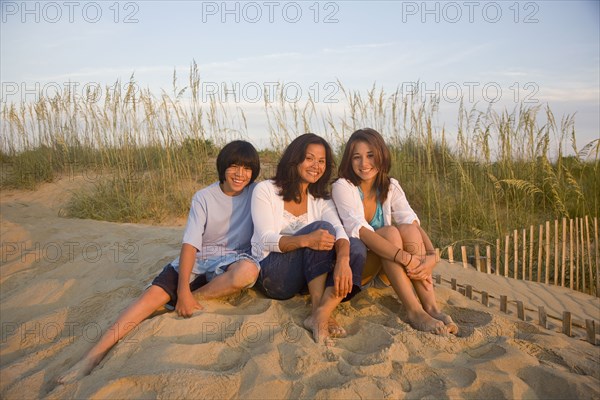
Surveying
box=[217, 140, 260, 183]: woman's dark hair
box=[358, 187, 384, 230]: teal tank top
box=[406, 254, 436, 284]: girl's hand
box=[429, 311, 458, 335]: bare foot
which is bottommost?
box=[429, 311, 458, 335]: bare foot

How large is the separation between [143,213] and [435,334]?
4193 mm

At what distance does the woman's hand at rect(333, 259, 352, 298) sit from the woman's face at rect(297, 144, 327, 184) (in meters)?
0.62

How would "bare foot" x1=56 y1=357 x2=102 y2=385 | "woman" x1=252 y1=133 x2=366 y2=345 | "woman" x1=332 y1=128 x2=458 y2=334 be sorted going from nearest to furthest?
"bare foot" x1=56 y1=357 x2=102 y2=385
"woman" x1=252 y1=133 x2=366 y2=345
"woman" x1=332 y1=128 x2=458 y2=334

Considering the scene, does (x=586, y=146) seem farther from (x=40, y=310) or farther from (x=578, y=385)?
(x=40, y=310)

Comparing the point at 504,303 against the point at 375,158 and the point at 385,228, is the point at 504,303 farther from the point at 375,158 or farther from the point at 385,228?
the point at 375,158

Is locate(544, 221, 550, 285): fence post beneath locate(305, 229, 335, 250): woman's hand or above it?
beneath

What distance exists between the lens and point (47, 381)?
89.0 inches

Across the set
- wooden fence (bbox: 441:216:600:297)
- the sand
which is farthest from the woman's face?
wooden fence (bbox: 441:216:600:297)

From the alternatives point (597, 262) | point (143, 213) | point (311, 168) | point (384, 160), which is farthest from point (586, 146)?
point (143, 213)

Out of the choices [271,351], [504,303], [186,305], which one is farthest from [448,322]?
[186,305]

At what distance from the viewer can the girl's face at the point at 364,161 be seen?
10.2 ft

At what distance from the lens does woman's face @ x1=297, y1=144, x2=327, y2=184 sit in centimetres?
302

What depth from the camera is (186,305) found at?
2.65 metres

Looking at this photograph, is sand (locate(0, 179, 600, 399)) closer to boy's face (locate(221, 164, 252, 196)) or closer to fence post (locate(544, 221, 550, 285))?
boy's face (locate(221, 164, 252, 196))
